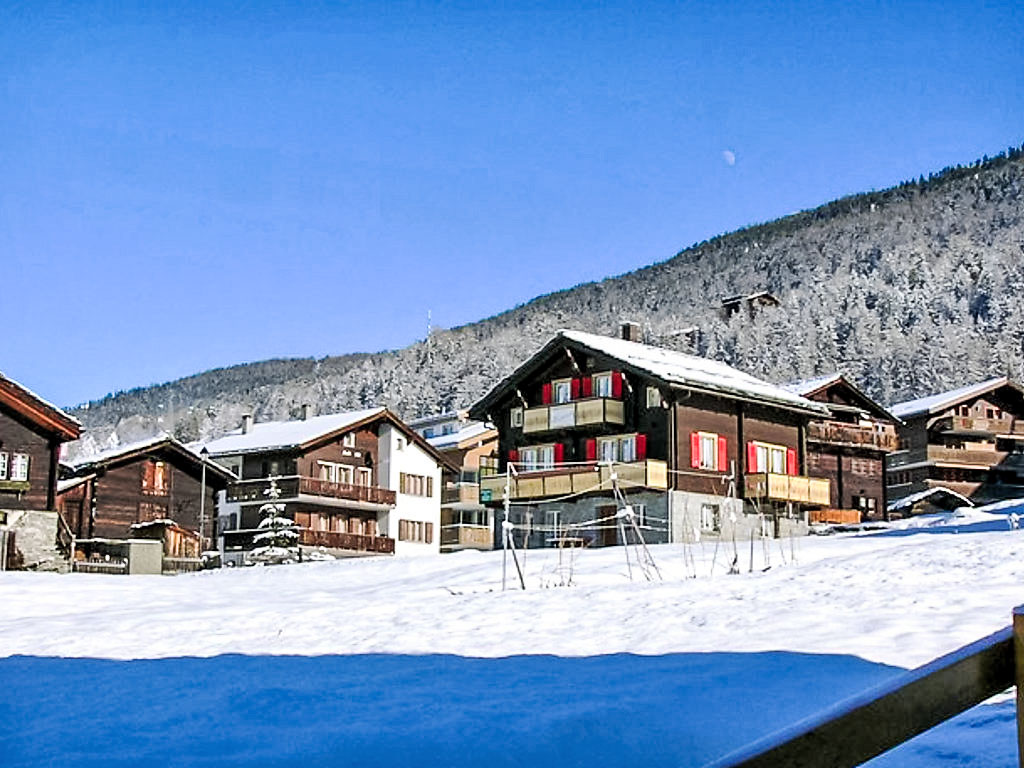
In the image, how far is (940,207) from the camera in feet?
598

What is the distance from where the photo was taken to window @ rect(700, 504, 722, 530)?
44.4 m

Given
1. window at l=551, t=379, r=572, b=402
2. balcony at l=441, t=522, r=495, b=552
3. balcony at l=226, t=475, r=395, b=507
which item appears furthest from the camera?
balcony at l=441, t=522, r=495, b=552

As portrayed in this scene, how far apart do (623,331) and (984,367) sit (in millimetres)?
76887

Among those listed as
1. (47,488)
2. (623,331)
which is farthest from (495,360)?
(47,488)

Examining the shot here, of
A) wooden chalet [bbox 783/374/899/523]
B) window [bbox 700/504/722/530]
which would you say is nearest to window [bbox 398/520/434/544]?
wooden chalet [bbox 783/374/899/523]

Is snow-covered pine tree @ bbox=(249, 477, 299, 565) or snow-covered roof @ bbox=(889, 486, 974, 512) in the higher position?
snow-covered roof @ bbox=(889, 486, 974, 512)

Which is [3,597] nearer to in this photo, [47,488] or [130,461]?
[47,488]

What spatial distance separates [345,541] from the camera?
6044cm

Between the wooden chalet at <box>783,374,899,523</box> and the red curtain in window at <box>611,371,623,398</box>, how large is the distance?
18428 mm

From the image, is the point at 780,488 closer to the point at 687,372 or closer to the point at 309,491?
the point at 687,372

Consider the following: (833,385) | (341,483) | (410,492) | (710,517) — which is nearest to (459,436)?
(410,492)

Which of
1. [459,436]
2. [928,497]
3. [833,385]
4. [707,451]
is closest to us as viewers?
[707,451]

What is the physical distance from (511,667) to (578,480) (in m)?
32.6

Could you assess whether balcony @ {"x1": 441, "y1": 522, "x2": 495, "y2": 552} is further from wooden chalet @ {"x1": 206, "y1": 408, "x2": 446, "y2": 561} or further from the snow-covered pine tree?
the snow-covered pine tree
